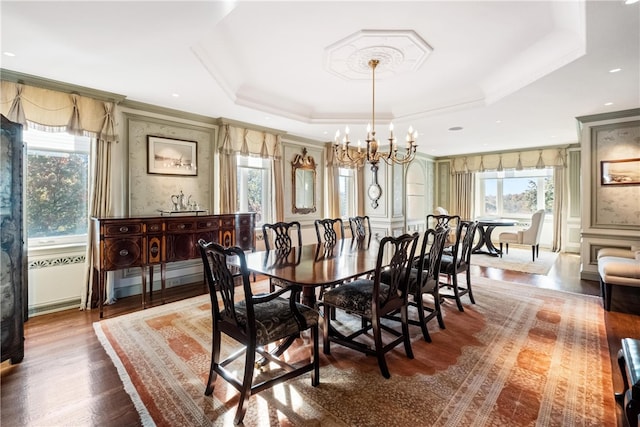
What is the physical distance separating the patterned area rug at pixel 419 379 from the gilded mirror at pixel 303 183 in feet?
10.7

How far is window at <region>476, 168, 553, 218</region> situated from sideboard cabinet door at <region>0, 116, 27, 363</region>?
31.2 feet

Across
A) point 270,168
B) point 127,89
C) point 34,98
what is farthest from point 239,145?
point 34,98

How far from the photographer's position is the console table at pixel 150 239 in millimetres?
3242

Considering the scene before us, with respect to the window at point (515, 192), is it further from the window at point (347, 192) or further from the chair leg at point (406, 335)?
the chair leg at point (406, 335)

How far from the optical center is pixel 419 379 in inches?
82.6

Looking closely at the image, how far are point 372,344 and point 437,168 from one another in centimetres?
760

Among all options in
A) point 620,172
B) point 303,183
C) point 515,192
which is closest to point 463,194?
point 515,192

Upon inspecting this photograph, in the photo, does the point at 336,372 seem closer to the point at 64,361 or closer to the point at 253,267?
the point at 253,267

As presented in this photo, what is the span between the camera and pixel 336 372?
219cm

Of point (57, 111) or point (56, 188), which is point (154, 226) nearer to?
point (56, 188)

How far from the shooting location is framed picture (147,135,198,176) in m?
4.08

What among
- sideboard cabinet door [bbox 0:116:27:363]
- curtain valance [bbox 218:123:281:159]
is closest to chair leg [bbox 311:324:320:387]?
sideboard cabinet door [bbox 0:116:27:363]

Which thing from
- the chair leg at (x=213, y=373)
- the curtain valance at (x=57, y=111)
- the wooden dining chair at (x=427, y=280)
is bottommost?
the chair leg at (x=213, y=373)

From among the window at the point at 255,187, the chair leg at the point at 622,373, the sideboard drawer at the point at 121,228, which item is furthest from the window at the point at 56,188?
the chair leg at the point at 622,373
